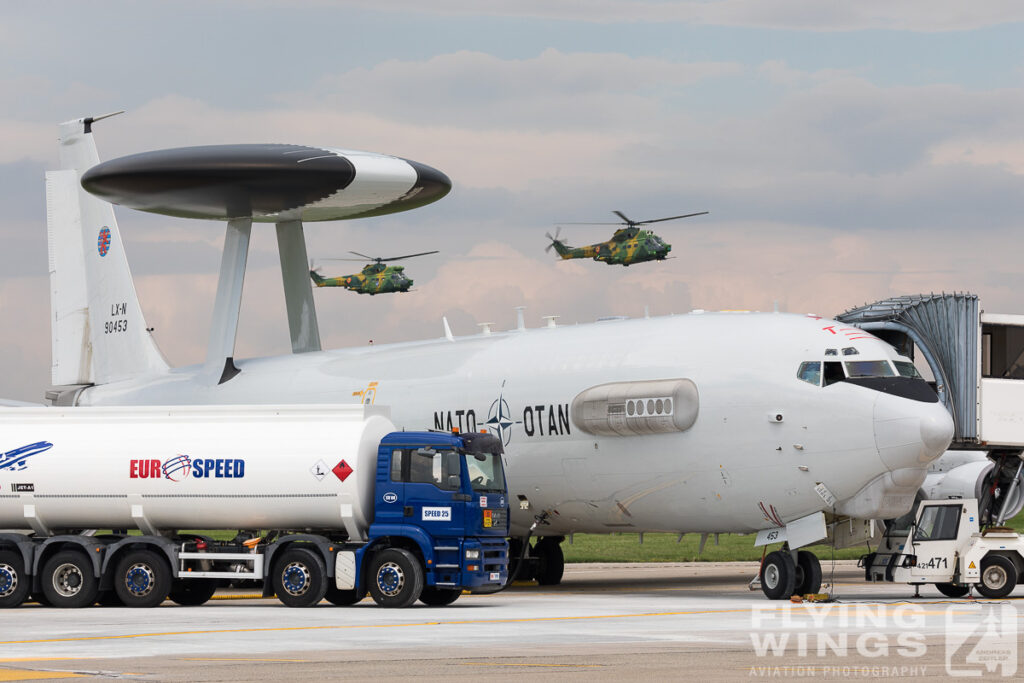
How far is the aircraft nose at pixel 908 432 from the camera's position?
2902 cm

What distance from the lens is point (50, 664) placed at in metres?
17.2

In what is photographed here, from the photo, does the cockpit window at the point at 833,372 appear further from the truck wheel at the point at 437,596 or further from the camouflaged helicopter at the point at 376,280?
the camouflaged helicopter at the point at 376,280

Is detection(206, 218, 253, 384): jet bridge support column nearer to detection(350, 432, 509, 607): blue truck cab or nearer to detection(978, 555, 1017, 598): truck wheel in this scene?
detection(350, 432, 509, 607): blue truck cab

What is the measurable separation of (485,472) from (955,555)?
9.86 m

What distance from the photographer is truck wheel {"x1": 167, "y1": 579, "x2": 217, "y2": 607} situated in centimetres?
3133

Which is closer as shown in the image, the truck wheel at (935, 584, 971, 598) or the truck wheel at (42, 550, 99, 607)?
the truck wheel at (42, 550, 99, 607)

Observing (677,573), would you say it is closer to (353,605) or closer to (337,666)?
(353,605)

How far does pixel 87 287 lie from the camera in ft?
165

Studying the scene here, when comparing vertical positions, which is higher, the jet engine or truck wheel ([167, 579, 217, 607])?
the jet engine

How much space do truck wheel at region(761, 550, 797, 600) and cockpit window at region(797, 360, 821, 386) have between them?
11.4 ft

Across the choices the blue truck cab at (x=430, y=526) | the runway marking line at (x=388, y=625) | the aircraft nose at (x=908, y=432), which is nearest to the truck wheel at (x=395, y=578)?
the blue truck cab at (x=430, y=526)

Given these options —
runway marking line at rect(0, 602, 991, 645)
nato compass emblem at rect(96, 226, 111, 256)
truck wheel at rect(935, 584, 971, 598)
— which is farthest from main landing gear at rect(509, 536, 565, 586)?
nato compass emblem at rect(96, 226, 111, 256)

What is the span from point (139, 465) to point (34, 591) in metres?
3.42

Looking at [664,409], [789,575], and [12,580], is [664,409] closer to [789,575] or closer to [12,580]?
[789,575]
